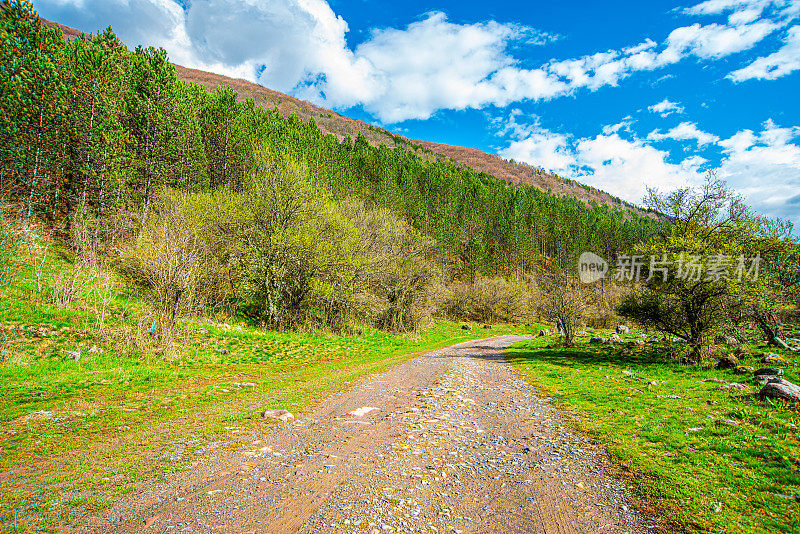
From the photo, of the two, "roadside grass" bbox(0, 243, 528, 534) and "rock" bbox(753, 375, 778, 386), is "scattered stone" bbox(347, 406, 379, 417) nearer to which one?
"roadside grass" bbox(0, 243, 528, 534)

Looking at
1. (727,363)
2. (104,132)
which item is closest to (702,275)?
(727,363)

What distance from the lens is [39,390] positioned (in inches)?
397

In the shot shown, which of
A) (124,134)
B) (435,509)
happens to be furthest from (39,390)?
(124,134)

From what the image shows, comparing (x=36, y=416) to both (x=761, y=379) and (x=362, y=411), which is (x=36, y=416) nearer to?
(x=362, y=411)

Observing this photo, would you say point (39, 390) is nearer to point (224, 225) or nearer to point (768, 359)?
point (224, 225)

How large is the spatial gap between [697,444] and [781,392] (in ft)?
16.3

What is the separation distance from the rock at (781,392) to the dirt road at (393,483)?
21.1 ft

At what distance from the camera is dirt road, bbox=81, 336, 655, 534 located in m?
4.42

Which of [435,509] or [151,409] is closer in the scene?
[435,509]

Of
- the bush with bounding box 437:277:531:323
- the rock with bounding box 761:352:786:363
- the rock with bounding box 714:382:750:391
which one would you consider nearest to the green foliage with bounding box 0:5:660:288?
the rock with bounding box 761:352:786:363

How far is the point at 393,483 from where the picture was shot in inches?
217

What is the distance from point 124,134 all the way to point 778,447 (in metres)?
41.8

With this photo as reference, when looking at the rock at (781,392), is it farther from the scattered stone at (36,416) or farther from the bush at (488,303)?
the bush at (488,303)

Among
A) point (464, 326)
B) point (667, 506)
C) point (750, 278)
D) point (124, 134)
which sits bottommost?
point (464, 326)
